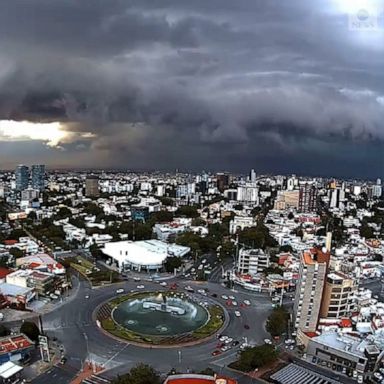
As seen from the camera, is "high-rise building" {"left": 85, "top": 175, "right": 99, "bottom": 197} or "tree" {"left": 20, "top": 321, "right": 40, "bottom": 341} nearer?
"tree" {"left": 20, "top": 321, "right": 40, "bottom": 341}

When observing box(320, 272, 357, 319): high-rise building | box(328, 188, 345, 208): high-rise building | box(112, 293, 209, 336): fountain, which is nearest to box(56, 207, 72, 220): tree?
box(112, 293, 209, 336): fountain

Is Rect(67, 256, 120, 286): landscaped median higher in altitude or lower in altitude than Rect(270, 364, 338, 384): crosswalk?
lower

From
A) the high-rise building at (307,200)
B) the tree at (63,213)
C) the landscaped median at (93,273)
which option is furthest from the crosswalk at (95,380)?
the high-rise building at (307,200)

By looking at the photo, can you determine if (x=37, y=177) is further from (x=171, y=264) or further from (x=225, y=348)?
(x=225, y=348)

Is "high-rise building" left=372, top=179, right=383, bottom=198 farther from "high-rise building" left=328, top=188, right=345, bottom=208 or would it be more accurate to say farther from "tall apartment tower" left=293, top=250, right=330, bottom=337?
"tall apartment tower" left=293, top=250, right=330, bottom=337

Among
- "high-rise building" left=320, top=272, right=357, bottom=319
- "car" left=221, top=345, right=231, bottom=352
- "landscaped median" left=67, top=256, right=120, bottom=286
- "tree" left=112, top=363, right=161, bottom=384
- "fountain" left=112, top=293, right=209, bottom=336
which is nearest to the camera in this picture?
"tree" left=112, top=363, right=161, bottom=384

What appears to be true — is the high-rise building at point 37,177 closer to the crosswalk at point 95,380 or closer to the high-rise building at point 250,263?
the high-rise building at point 250,263

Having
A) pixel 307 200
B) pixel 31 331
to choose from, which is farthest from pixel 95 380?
pixel 307 200
